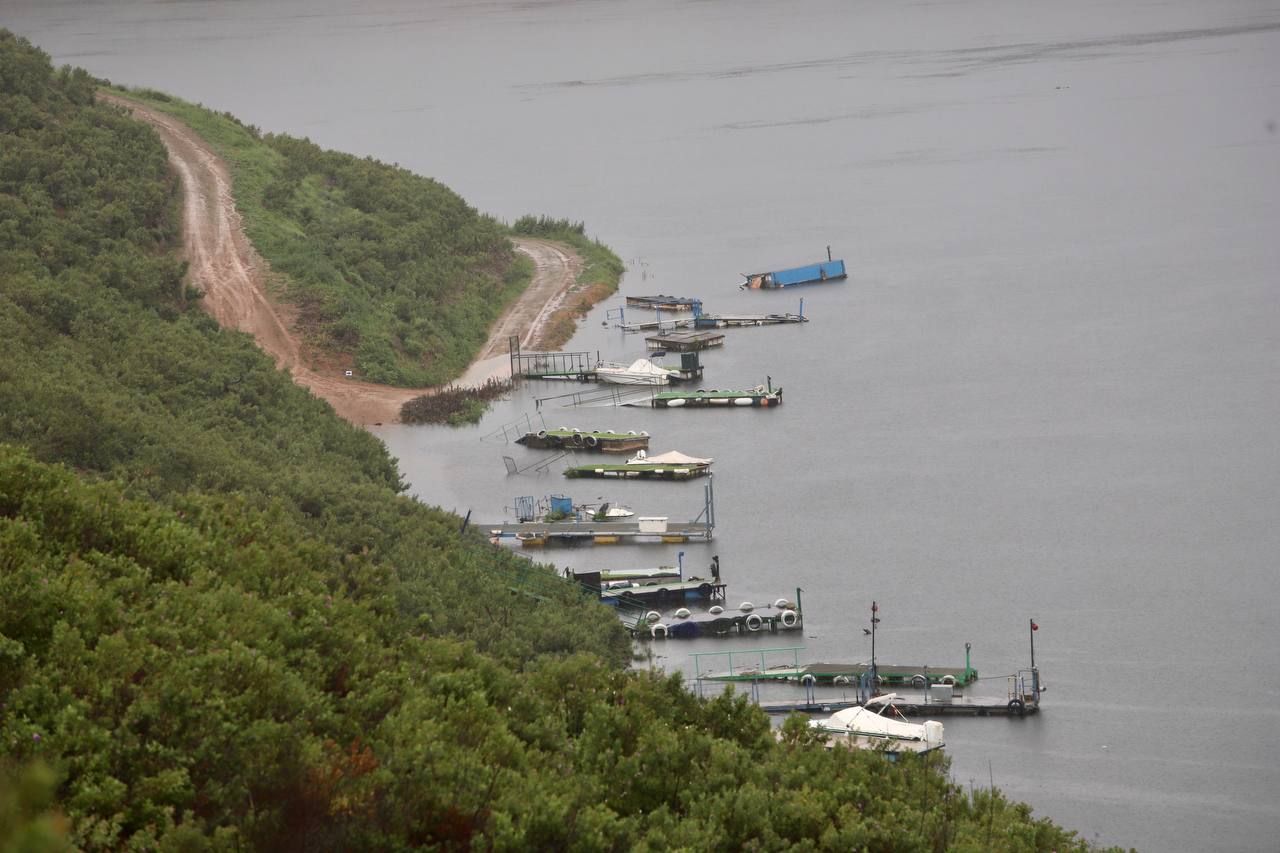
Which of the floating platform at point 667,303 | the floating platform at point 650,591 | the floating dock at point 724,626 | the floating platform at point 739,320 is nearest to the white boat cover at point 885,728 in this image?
the floating dock at point 724,626

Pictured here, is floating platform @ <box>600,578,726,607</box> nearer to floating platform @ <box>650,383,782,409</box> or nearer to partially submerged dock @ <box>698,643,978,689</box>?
partially submerged dock @ <box>698,643,978,689</box>

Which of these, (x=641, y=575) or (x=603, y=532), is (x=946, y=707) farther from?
(x=603, y=532)

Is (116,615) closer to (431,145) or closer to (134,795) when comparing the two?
(134,795)

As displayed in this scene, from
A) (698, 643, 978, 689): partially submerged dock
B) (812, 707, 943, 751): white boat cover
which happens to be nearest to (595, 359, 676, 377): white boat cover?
(698, 643, 978, 689): partially submerged dock

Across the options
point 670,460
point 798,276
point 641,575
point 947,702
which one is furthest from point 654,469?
point 798,276

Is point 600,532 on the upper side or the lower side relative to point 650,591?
upper

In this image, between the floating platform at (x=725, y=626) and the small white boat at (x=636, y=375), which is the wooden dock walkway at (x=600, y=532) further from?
the small white boat at (x=636, y=375)
